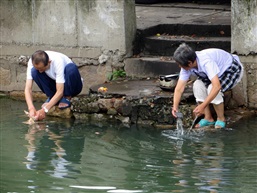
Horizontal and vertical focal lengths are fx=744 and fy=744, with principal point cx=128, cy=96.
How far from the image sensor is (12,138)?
8.37 meters

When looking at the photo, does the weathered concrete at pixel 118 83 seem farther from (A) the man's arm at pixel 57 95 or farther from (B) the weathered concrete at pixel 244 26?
(A) the man's arm at pixel 57 95

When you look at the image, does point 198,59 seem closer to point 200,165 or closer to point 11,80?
point 200,165

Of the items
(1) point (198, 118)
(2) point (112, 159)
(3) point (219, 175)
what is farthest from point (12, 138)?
(3) point (219, 175)

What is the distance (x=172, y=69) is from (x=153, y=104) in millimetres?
889

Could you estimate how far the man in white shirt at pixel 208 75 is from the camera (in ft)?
26.2

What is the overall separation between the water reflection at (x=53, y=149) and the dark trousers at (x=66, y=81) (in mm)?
396

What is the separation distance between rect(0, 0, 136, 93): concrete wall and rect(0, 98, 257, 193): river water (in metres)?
1.29

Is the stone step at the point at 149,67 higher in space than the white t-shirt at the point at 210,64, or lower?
lower

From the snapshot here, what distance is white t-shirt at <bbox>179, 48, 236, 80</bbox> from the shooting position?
26.5ft

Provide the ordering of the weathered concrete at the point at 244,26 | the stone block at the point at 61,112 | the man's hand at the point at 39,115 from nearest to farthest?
the man's hand at the point at 39,115, the weathered concrete at the point at 244,26, the stone block at the point at 61,112

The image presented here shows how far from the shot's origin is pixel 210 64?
318 inches

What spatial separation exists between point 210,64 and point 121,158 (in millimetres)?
1507

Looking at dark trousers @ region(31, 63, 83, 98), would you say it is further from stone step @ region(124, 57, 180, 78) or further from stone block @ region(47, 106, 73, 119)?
stone step @ region(124, 57, 180, 78)

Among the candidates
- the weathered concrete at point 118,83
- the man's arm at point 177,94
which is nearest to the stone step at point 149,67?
the weathered concrete at point 118,83
